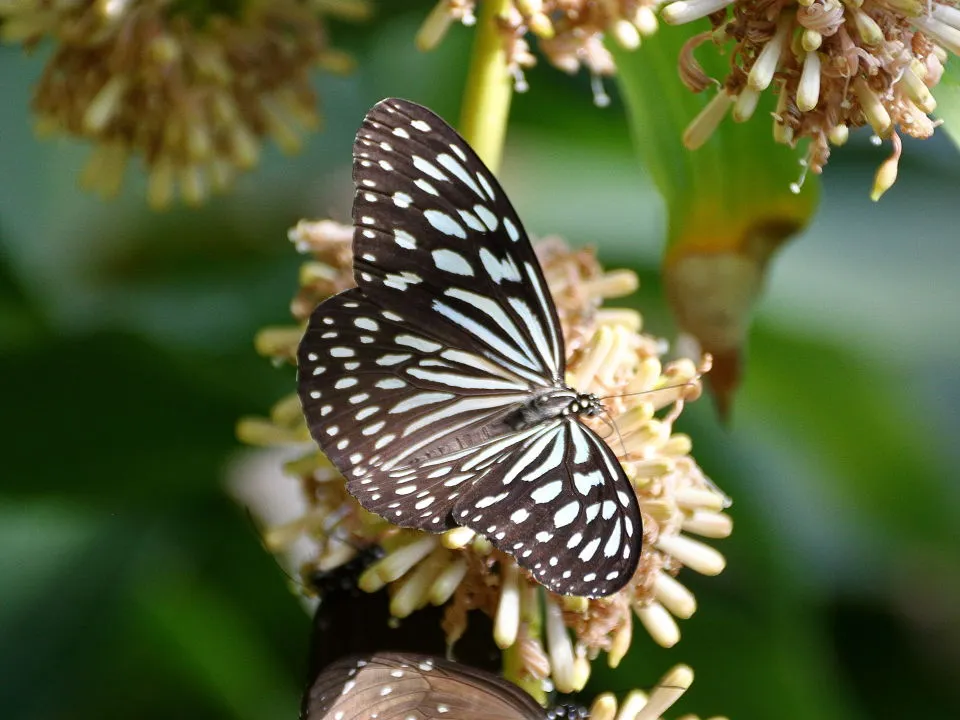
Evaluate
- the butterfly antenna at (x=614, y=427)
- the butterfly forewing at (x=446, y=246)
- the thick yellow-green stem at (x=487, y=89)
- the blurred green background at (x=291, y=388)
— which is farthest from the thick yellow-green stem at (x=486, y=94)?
the blurred green background at (x=291, y=388)

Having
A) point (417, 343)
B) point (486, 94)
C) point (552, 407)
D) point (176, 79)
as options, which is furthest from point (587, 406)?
point (176, 79)

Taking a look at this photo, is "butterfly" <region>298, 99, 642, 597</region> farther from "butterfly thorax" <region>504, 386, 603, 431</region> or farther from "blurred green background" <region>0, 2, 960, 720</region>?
"blurred green background" <region>0, 2, 960, 720</region>

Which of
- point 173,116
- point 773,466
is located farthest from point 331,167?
point 773,466

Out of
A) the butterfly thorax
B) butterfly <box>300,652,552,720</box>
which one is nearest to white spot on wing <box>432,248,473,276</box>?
the butterfly thorax

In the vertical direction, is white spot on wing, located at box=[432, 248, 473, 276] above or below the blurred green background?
above

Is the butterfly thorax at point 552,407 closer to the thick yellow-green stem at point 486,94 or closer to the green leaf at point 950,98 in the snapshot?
the thick yellow-green stem at point 486,94

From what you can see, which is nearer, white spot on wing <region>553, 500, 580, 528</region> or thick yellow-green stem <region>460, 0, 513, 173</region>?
white spot on wing <region>553, 500, 580, 528</region>
